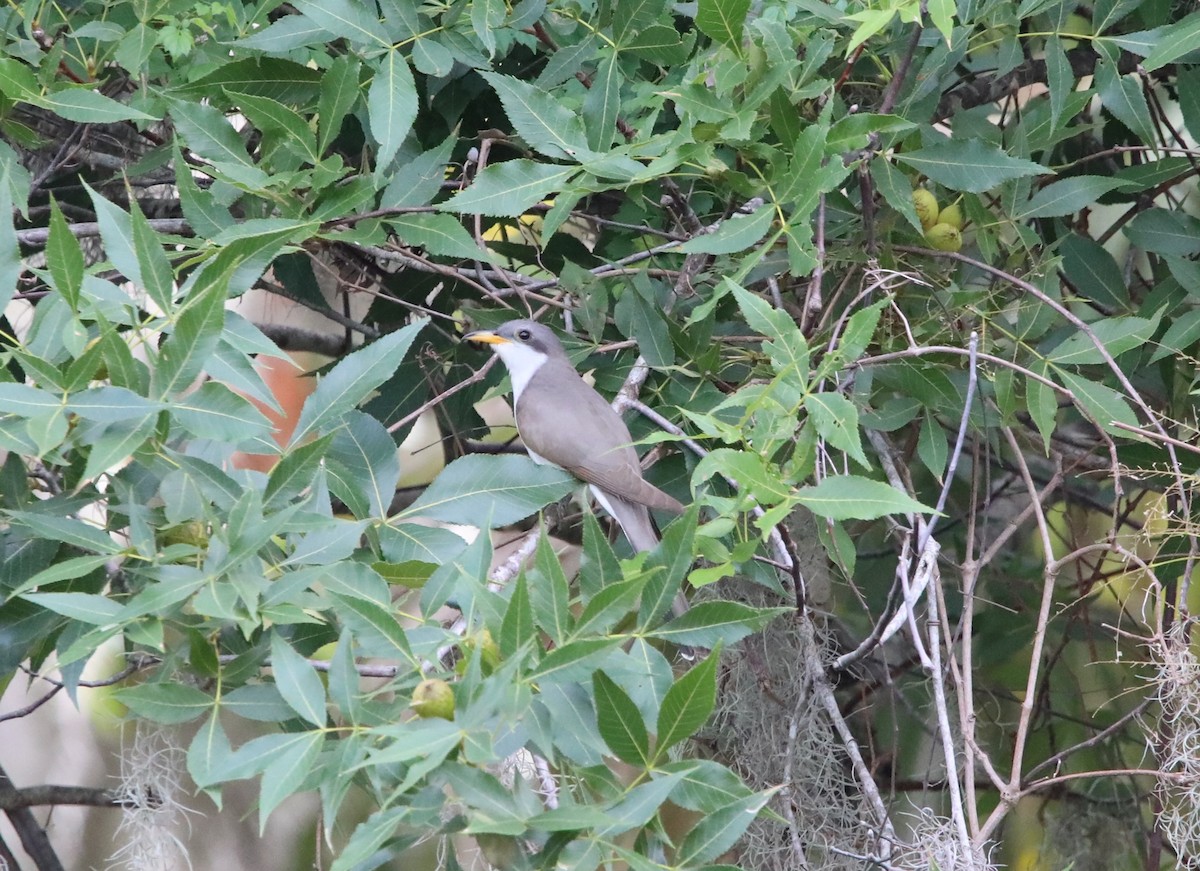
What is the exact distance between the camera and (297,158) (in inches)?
112

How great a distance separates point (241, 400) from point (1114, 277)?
8.29 feet

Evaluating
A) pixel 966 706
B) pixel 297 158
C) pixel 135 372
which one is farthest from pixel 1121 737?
pixel 135 372

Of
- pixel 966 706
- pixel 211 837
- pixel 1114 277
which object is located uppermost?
pixel 1114 277

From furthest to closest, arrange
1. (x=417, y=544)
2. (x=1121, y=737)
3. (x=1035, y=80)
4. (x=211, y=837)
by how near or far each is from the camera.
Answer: (x=211, y=837), (x=1121, y=737), (x=1035, y=80), (x=417, y=544)

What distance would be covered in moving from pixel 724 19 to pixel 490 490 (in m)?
1.15

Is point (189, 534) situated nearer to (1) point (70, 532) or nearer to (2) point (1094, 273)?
(1) point (70, 532)

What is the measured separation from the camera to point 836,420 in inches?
82.4

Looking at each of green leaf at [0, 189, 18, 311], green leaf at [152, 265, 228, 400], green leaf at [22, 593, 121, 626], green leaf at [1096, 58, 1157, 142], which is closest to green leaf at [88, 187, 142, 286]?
green leaf at [0, 189, 18, 311]

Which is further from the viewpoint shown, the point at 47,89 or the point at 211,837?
the point at 211,837

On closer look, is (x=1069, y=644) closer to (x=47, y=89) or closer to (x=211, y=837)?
(x=211, y=837)

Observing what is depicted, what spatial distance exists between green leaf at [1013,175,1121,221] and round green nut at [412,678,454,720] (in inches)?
85.6

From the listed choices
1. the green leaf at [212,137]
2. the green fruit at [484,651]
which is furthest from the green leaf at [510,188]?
the green fruit at [484,651]

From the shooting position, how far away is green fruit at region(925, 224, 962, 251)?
317cm

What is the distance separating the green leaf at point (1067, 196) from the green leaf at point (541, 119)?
1.20m
